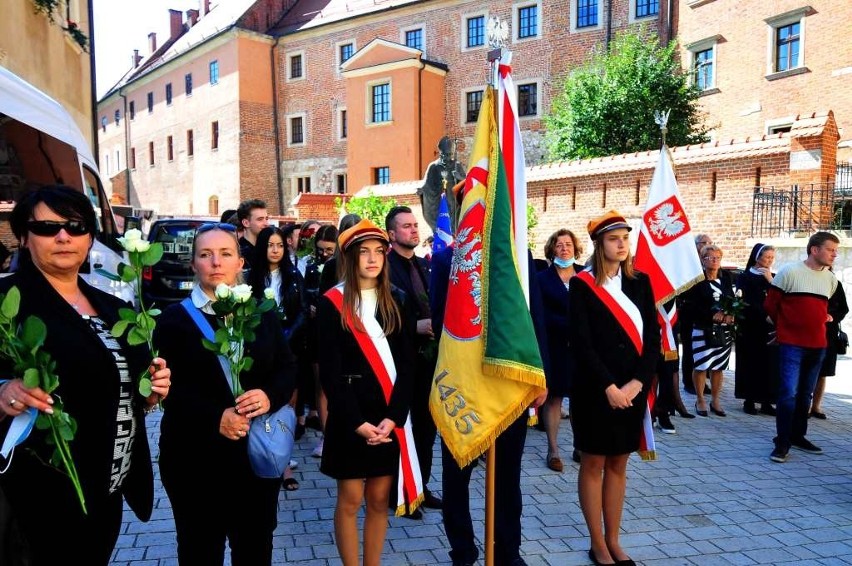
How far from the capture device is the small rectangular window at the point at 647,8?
28.1 meters

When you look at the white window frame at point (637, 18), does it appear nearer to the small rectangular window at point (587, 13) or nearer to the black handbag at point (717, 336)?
the small rectangular window at point (587, 13)

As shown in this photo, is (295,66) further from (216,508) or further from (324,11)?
(216,508)

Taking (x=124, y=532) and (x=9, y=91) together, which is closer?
(x=124, y=532)

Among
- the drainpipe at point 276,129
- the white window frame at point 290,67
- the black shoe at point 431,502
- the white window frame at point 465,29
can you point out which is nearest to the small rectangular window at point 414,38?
the white window frame at point 465,29

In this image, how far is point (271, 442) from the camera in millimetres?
A: 2717

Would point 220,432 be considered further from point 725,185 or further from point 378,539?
point 725,185

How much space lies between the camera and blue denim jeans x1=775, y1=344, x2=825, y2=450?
590 centimetres

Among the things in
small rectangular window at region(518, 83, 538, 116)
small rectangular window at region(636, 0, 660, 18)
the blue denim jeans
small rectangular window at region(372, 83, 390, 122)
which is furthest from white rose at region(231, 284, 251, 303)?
small rectangular window at region(372, 83, 390, 122)

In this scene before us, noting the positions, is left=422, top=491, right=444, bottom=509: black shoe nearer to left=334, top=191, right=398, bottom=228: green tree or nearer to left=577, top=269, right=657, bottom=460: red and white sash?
left=577, top=269, right=657, bottom=460: red and white sash

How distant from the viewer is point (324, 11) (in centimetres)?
3991

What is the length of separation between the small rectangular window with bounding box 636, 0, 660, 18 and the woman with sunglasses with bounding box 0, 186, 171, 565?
30.2 meters

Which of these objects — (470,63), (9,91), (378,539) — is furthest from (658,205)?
(470,63)

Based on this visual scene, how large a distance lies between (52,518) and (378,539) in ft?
5.23

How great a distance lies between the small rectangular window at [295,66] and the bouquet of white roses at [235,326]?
133ft
